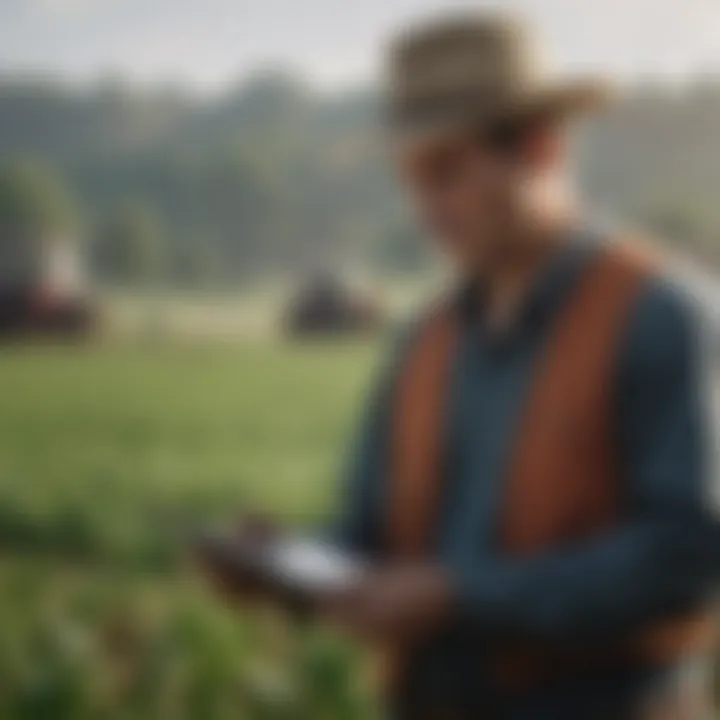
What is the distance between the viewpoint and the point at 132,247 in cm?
128

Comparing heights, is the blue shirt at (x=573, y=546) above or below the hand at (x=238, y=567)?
above

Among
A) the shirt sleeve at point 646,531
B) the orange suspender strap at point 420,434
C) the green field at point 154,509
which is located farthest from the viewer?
the green field at point 154,509

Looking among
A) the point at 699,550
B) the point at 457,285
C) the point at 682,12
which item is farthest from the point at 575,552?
the point at 682,12

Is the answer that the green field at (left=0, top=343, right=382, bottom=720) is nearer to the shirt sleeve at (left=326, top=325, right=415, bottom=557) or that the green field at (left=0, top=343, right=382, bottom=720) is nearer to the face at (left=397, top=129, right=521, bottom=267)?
the shirt sleeve at (left=326, top=325, right=415, bottom=557)

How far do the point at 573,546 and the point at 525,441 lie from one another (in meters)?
0.06

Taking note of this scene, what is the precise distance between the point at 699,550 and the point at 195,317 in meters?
0.62

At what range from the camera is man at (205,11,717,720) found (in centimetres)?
76

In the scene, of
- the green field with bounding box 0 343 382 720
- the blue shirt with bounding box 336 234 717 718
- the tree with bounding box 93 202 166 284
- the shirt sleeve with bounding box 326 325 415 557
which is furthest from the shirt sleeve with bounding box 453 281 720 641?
the tree with bounding box 93 202 166 284

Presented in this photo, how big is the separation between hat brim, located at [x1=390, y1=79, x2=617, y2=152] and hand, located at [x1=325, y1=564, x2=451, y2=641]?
Answer: 23 centimetres

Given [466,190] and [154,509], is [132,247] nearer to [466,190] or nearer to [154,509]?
[154,509]

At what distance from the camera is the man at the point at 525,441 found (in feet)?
2.49

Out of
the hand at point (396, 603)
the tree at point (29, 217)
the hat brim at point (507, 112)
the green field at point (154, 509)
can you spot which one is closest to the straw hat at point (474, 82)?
the hat brim at point (507, 112)

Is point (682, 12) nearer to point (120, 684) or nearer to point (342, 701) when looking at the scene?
point (342, 701)

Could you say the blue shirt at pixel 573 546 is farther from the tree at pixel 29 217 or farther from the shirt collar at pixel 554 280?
the tree at pixel 29 217
